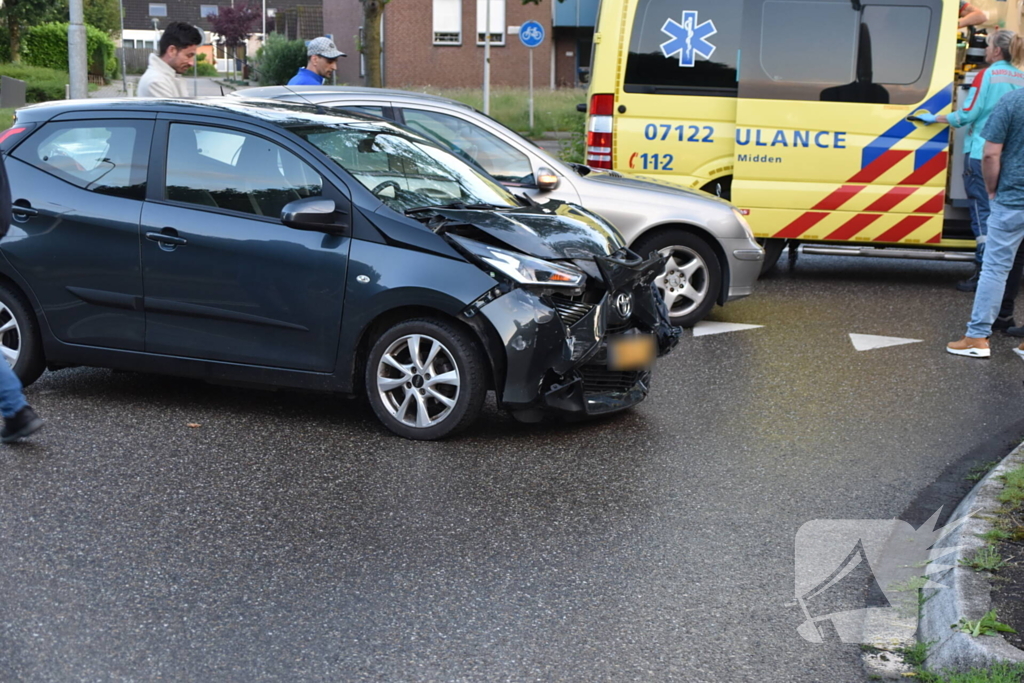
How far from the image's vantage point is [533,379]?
5734mm

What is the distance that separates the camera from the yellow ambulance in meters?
10.1

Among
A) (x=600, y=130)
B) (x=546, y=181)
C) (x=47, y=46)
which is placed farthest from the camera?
(x=47, y=46)

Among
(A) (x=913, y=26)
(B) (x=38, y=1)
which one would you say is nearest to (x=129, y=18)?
(B) (x=38, y=1)

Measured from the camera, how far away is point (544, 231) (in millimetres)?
6199

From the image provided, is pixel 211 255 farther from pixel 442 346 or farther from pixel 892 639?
pixel 892 639

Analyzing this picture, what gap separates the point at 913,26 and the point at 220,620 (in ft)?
27.2

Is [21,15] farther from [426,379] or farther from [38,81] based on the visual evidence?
[426,379]

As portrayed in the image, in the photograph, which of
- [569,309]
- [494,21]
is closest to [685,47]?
[569,309]

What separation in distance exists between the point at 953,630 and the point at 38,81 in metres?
42.4

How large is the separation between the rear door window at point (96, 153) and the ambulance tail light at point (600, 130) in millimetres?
4934

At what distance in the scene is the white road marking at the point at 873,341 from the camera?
8.45 m

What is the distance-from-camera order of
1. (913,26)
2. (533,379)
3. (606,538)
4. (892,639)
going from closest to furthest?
(892,639) → (606,538) → (533,379) → (913,26)

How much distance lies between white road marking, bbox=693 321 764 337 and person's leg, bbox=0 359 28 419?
187 inches

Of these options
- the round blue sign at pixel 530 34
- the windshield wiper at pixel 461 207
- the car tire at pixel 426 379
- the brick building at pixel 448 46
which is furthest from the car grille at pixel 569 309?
the brick building at pixel 448 46
